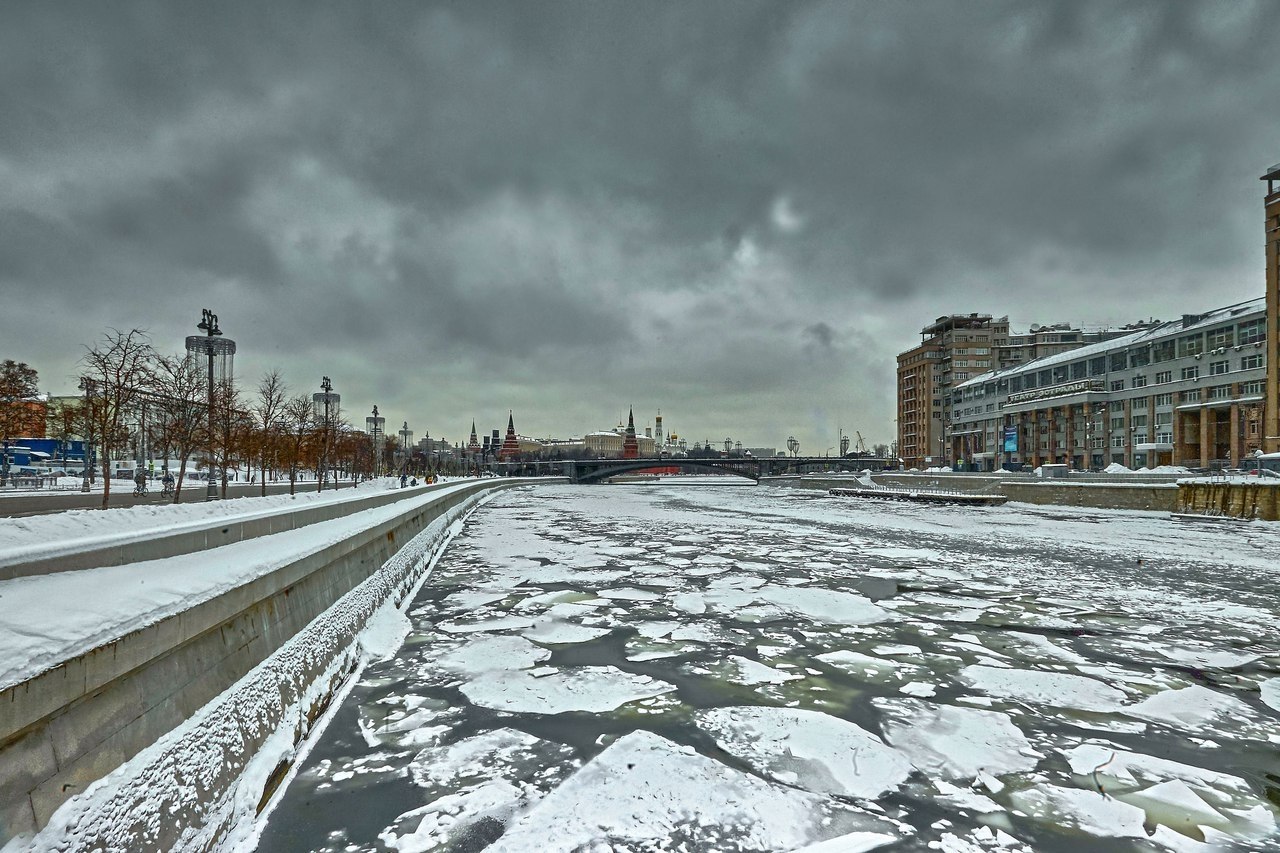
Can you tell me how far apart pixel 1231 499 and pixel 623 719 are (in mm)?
37239

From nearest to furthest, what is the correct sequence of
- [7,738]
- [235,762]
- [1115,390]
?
[7,738] → [235,762] → [1115,390]

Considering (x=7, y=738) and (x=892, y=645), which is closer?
(x=7, y=738)

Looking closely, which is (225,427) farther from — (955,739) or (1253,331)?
(1253,331)

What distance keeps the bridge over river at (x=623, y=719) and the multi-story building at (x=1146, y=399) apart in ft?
201

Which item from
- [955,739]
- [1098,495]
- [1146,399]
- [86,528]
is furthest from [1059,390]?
[86,528]

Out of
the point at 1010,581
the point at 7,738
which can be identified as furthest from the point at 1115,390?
the point at 7,738

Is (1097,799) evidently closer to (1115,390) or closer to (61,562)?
(61,562)

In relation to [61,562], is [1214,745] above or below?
below

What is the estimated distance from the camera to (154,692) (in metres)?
3.83

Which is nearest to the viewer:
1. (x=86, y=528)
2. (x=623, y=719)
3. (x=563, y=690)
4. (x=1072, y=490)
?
(x=623, y=719)

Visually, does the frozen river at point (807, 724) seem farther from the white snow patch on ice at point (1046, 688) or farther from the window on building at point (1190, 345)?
the window on building at point (1190, 345)

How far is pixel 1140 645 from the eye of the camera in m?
7.68

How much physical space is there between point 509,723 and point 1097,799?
4.23 metres

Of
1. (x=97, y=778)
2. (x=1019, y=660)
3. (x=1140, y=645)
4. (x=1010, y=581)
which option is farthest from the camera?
(x=1010, y=581)
